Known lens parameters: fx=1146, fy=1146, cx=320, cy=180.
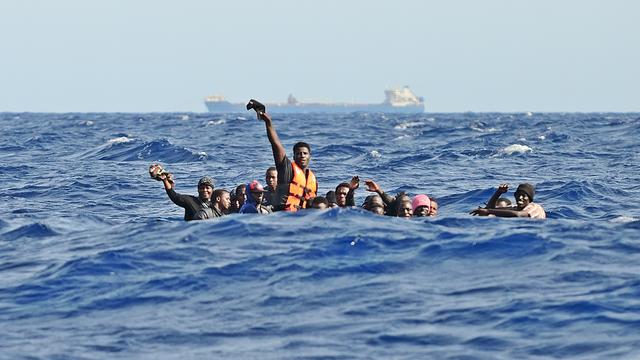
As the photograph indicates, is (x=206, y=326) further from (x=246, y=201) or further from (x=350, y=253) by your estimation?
(x=246, y=201)

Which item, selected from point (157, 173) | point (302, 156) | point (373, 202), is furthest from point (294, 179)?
point (157, 173)

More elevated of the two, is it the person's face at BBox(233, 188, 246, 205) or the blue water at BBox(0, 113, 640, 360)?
the person's face at BBox(233, 188, 246, 205)

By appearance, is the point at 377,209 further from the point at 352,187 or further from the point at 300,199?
the point at 300,199

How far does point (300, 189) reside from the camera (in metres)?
18.2

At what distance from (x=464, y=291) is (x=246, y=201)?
678 centimetres

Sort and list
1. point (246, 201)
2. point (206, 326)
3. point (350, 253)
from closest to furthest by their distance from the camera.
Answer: point (206, 326), point (350, 253), point (246, 201)

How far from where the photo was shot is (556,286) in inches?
527

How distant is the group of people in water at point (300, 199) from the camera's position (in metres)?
18.0

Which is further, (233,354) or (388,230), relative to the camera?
(388,230)

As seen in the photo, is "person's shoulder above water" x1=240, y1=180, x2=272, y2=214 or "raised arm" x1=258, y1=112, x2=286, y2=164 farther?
"person's shoulder above water" x1=240, y1=180, x2=272, y2=214

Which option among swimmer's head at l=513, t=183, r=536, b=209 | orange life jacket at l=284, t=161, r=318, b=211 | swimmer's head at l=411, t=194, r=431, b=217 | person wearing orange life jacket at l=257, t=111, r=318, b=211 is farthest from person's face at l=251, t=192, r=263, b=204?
swimmer's head at l=513, t=183, r=536, b=209

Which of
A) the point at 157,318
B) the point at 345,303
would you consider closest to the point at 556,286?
the point at 345,303

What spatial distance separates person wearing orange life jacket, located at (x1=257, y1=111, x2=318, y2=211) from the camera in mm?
17578

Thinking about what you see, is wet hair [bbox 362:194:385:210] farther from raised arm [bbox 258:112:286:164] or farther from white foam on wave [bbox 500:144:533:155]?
white foam on wave [bbox 500:144:533:155]
